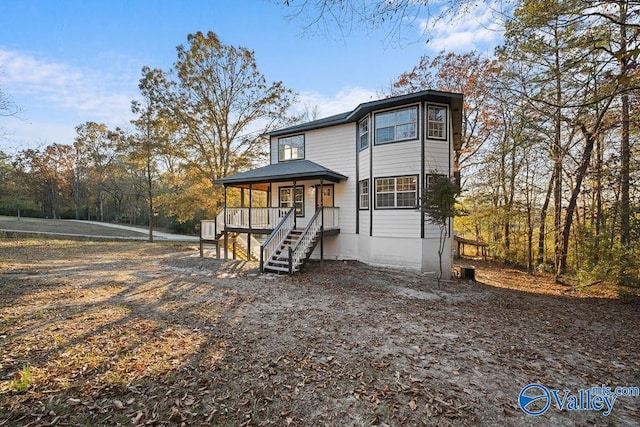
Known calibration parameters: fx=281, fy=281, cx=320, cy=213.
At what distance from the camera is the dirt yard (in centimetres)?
305

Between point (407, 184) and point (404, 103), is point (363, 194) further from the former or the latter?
point (404, 103)

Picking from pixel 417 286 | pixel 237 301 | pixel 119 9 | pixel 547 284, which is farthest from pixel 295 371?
pixel 547 284

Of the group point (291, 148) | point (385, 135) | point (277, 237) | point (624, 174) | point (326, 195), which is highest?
point (291, 148)

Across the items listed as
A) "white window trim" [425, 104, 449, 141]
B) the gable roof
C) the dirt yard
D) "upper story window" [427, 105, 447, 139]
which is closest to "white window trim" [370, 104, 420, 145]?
the gable roof

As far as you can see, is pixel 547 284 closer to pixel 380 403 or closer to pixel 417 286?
pixel 417 286

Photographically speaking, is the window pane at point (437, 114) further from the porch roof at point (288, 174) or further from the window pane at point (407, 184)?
the porch roof at point (288, 174)

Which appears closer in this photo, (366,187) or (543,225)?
(366,187)

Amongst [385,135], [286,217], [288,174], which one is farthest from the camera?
[288,174]

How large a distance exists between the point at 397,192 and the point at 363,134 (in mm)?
3274

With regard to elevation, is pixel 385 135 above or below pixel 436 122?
below

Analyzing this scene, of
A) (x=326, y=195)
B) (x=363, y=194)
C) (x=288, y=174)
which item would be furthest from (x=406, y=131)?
(x=288, y=174)

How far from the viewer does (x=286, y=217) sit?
39.8 feet

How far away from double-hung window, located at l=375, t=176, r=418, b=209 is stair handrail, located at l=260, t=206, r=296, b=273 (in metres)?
3.89

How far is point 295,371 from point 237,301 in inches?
145
